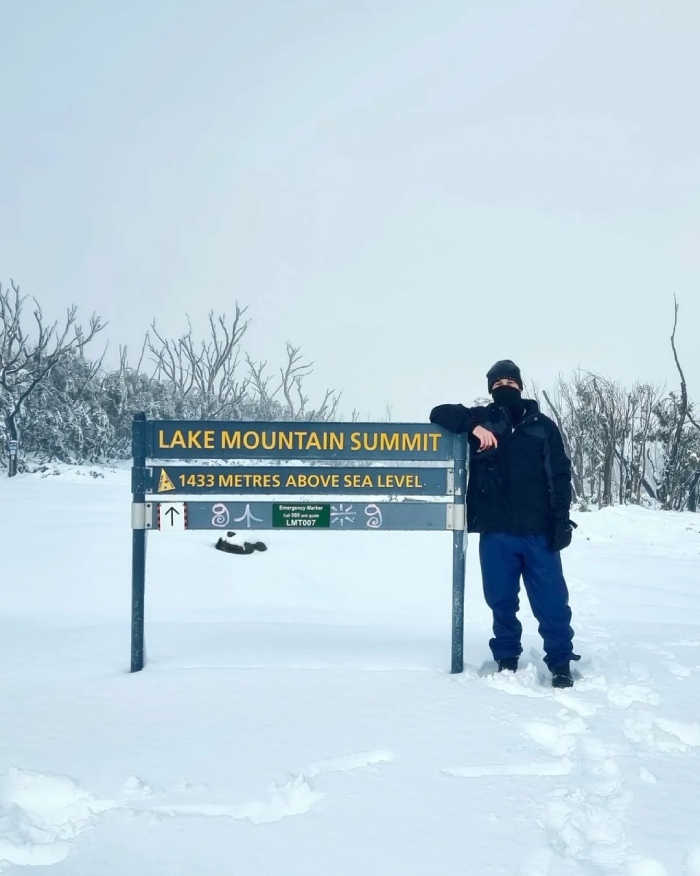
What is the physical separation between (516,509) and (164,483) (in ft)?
6.78

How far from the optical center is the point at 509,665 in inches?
154

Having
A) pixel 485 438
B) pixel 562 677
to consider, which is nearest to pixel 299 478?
pixel 485 438

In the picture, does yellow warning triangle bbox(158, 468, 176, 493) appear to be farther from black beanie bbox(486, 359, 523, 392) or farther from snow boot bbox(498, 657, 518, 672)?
snow boot bbox(498, 657, 518, 672)

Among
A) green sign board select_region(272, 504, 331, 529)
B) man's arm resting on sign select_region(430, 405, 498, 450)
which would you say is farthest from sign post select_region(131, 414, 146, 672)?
man's arm resting on sign select_region(430, 405, 498, 450)

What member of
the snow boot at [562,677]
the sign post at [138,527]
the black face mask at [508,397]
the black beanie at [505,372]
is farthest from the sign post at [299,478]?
the snow boot at [562,677]

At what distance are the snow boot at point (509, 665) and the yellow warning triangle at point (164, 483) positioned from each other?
2189mm

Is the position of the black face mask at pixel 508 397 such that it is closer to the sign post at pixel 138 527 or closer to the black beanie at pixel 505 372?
the black beanie at pixel 505 372

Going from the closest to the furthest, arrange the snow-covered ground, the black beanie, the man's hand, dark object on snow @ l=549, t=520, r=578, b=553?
1. the snow-covered ground
2. dark object on snow @ l=549, t=520, r=578, b=553
3. the man's hand
4. the black beanie

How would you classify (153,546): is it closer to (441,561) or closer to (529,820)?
(441,561)

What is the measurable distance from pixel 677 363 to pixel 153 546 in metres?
19.3

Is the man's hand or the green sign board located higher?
the man's hand

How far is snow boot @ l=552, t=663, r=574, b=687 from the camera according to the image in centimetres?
364

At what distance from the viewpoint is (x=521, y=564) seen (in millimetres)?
3986

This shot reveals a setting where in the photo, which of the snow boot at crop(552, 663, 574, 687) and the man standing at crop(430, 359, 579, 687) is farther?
the man standing at crop(430, 359, 579, 687)
